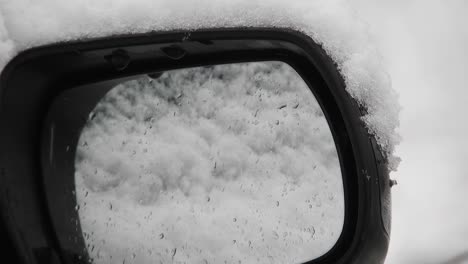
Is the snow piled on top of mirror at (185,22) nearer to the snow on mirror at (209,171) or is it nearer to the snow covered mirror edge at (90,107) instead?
the snow covered mirror edge at (90,107)

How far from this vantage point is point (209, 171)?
3.79 ft

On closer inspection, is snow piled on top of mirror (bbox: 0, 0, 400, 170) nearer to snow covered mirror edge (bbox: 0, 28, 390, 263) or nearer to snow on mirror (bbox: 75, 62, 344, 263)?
snow covered mirror edge (bbox: 0, 28, 390, 263)

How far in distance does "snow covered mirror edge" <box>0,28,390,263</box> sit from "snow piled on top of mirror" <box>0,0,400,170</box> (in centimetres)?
2

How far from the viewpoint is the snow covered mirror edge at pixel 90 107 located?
863 millimetres

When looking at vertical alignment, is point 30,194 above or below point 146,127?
below

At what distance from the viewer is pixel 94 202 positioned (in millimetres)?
1076

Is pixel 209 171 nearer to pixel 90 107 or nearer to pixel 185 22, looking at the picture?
pixel 90 107

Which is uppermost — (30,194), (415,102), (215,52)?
(415,102)

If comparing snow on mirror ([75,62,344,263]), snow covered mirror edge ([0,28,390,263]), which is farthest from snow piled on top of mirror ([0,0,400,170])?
snow on mirror ([75,62,344,263])

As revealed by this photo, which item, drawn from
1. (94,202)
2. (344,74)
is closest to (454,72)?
(344,74)

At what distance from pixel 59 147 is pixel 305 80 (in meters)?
0.55

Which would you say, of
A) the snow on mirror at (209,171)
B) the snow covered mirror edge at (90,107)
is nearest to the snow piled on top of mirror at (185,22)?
the snow covered mirror edge at (90,107)

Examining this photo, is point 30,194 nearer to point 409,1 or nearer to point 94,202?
point 94,202

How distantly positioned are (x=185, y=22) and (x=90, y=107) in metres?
0.36
